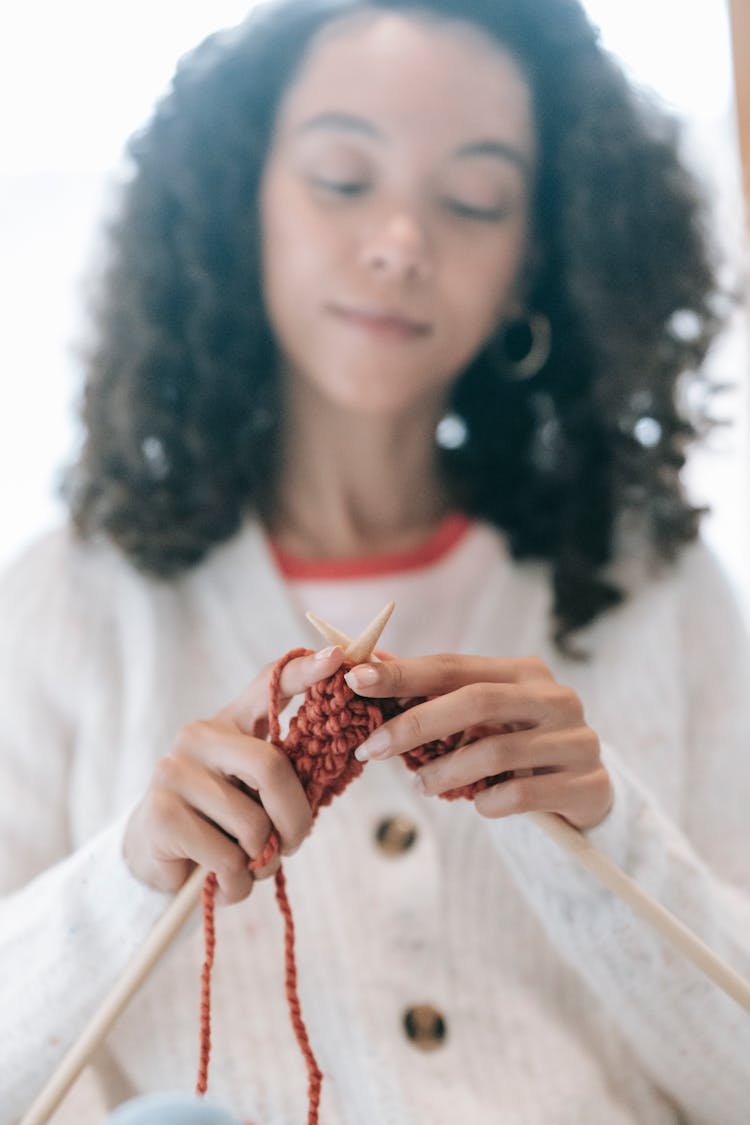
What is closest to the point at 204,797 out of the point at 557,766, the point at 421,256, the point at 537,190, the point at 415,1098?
the point at 557,766

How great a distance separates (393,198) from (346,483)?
231mm

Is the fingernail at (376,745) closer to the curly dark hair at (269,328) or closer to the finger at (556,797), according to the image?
the finger at (556,797)

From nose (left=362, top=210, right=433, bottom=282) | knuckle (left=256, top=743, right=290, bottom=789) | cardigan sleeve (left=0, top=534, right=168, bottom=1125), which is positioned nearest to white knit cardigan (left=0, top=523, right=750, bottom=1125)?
cardigan sleeve (left=0, top=534, right=168, bottom=1125)

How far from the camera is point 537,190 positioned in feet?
2.81

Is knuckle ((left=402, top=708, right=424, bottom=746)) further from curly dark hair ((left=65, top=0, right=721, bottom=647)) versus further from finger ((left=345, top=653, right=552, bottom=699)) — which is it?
curly dark hair ((left=65, top=0, right=721, bottom=647))

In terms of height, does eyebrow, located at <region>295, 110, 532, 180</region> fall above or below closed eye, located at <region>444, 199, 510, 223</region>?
above

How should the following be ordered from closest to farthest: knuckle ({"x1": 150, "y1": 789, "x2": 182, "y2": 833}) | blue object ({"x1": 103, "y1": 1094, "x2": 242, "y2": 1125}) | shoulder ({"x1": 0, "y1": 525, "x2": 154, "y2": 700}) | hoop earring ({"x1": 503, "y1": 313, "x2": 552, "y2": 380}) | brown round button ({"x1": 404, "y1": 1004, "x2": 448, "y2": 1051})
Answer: blue object ({"x1": 103, "y1": 1094, "x2": 242, "y2": 1125}), knuckle ({"x1": 150, "y1": 789, "x2": 182, "y2": 833}), brown round button ({"x1": 404, "y1": 1004, "x2": 448, "y2": 1051}), shoulder ({"x1": 0, "y1": 525, "x2": 154, "y2": 700}), hoop earring ({"x1": 503, "y1": 313, "x2": 552, "y2": 380})

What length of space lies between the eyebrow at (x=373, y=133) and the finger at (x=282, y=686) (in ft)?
1.34

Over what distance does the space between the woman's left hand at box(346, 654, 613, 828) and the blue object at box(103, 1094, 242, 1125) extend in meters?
0.16

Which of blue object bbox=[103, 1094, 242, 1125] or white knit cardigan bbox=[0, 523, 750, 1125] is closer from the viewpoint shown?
blue object bbox=[103, 1094, 242, 1125]

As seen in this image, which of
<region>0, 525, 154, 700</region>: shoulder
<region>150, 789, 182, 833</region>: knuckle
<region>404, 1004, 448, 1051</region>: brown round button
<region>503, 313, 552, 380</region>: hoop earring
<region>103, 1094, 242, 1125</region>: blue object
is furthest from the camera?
<region>503, 313, 552, 380</region>: hoop earring

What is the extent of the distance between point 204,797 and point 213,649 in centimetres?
29

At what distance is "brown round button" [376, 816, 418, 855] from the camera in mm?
732

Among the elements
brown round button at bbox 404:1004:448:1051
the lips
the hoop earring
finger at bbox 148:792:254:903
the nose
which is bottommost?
brown round button at bbox 404:1004:448:1051
